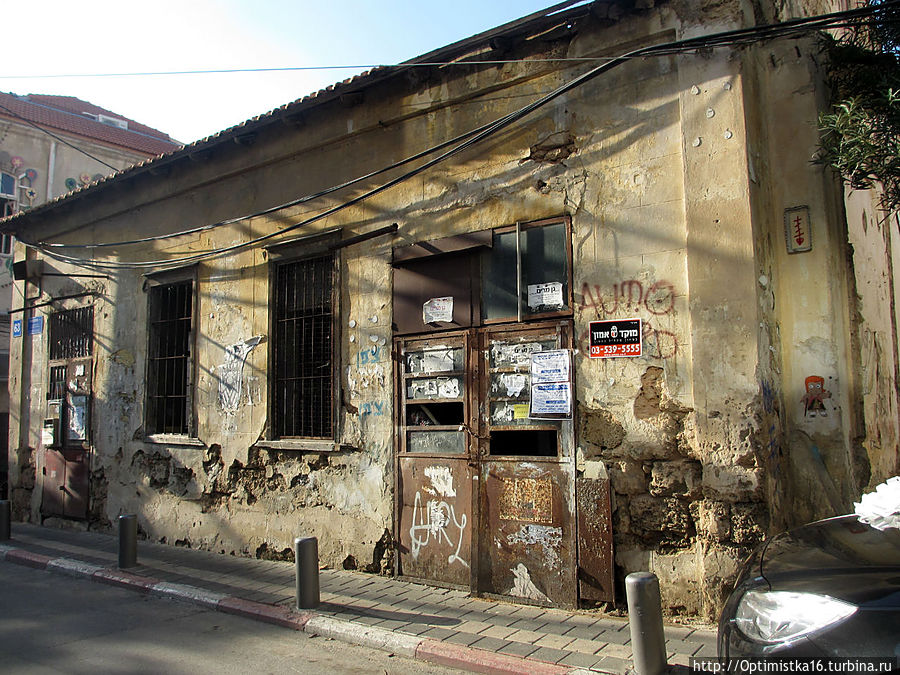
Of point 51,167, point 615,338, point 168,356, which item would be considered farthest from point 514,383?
point 51,167

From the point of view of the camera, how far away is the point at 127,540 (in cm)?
805

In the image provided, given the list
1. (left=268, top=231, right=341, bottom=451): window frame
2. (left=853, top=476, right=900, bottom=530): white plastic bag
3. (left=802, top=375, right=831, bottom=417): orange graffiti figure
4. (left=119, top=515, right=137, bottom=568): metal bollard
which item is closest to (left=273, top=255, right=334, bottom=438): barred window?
(left=268, top=231, right=341, bottom=451): window frame

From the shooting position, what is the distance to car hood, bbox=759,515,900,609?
274cm

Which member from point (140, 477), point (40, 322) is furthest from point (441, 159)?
point (40, 322)

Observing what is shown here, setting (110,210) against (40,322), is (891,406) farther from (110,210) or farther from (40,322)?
(40,322)

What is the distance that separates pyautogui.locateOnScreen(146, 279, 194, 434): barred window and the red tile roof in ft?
43.5

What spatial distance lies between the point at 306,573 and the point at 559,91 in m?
5.05

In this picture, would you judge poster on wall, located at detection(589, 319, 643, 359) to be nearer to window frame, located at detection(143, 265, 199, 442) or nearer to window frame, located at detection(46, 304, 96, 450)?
window frame, located at detection(143, 265, 199, 442)

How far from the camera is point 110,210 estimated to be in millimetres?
11164

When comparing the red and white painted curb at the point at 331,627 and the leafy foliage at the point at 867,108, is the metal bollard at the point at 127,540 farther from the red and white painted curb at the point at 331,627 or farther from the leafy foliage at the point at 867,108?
the leafy foliage at the point at 867,108

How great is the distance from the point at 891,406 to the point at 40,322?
13832mm

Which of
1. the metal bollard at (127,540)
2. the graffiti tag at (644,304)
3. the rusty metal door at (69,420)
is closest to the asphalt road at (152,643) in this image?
the metal bollard at (127,540)

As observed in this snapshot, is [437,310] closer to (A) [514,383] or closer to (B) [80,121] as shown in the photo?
(A) [514,383]

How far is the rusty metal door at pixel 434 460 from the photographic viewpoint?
657 centimetres
